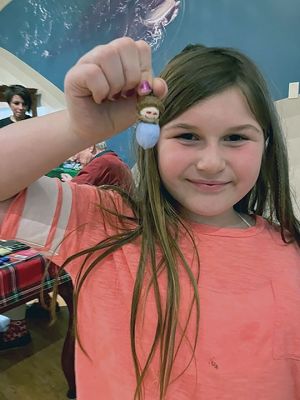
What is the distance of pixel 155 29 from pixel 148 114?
2569 mm

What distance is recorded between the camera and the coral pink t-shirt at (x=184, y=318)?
62 cm

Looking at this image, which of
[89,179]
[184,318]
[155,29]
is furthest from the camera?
[155,29]

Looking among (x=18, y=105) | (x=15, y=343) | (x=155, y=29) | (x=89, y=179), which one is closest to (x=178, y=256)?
A: (x=89, y=179)

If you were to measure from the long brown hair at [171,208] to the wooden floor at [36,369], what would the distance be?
4.36 feet

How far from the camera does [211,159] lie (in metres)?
0.63

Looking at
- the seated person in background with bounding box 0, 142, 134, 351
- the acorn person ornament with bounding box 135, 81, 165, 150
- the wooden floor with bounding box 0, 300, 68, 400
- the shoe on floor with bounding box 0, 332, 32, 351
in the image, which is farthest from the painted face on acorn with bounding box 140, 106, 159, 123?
the shoe on floor with bounding box 0, 332, 32, 351

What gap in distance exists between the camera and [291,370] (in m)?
0.66

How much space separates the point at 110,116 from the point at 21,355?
71.4 inches

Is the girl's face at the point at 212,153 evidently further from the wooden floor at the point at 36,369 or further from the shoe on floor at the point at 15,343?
the shoe on floor at the point at 15,343

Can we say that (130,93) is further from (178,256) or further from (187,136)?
(178,256)

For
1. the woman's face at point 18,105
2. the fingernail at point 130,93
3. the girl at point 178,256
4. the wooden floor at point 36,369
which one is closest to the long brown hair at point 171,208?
the girl at point 178,256

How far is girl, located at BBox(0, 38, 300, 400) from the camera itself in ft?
2.00

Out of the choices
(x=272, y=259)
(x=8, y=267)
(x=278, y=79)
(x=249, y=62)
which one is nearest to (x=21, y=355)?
(x=8, y=267)

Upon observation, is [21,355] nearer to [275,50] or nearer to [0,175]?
[0,175]
